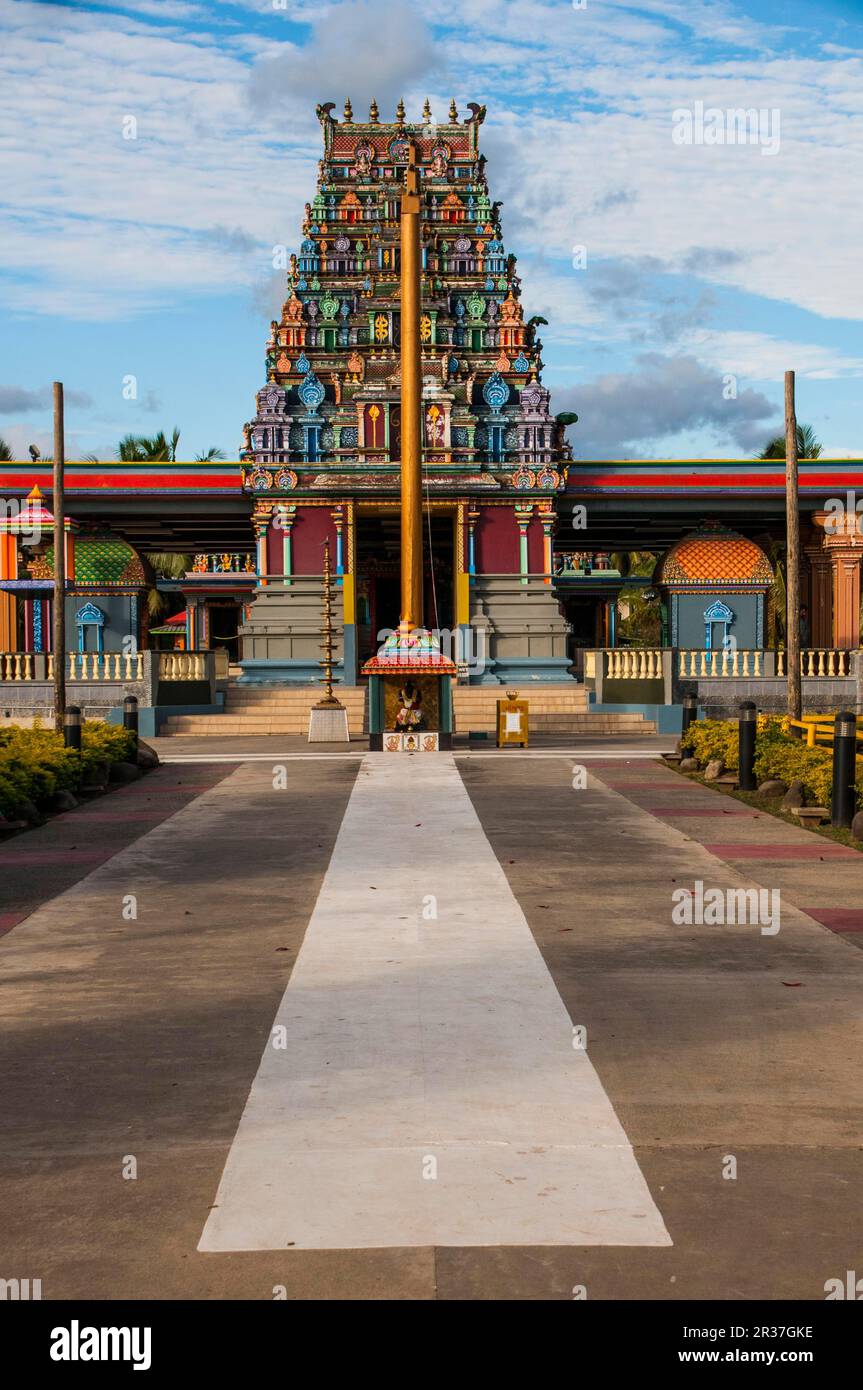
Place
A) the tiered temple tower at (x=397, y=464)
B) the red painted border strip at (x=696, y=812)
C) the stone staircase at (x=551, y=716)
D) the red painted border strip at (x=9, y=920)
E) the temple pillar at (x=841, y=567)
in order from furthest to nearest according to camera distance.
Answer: the tiered temple tower at (x=397, y=464) → the temple pillar at (x=841, y=567) → the stone staircase at (x=551, y=716) → the red painted border strip at (x=696, y=812) → the red painted border strip at (x=9, y=920)

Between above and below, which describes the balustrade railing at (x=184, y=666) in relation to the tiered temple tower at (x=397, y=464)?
below

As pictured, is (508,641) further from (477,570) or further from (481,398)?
(481,398)

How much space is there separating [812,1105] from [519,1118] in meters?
1.29

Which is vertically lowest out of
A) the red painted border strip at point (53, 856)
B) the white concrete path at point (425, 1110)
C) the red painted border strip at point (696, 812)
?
the white concrete path at point (425, 1110)

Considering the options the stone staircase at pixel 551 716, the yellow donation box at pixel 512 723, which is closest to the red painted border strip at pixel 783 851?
the yellow donation box at pixel 512 723

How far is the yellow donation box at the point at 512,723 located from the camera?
27.7 meters

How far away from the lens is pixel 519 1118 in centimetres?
588

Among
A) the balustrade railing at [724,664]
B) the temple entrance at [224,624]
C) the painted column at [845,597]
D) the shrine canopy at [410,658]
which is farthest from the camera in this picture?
the temple entrance at [224,624]

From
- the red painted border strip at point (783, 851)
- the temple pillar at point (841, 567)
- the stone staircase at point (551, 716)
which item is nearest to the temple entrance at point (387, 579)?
the stone staircase at point (551, 716)

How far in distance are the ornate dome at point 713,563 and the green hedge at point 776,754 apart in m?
18.2

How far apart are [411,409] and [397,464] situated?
32.0 feet

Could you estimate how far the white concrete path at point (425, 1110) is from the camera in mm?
4785

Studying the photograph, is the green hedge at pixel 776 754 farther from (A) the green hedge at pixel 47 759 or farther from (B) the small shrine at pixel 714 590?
(B) the small shrine at pixel 714 590

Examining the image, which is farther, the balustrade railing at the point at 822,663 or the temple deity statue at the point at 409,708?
the balustrade railing at the point at 822,663
